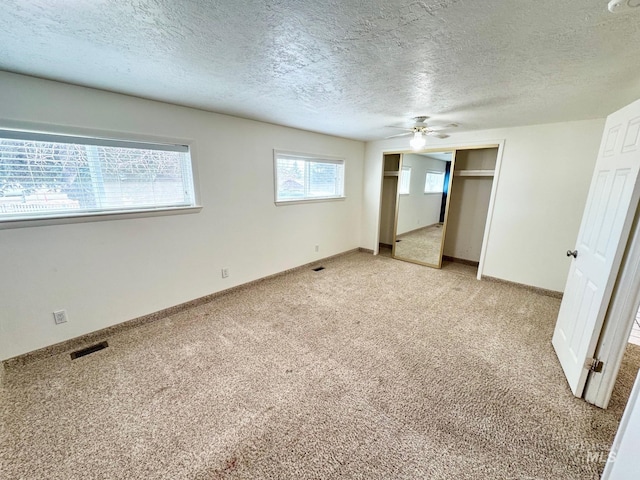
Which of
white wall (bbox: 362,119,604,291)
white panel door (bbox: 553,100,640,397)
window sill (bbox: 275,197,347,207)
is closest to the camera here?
white panel door (bbox: 553,100,640,397)

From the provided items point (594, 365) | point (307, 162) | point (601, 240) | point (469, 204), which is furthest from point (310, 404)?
point (469, 204)

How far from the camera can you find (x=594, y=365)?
5.49 feet

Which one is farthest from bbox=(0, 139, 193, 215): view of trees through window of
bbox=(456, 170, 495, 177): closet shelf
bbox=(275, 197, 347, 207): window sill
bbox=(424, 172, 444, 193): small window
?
bbox=(424, 172, 444, 193): small window

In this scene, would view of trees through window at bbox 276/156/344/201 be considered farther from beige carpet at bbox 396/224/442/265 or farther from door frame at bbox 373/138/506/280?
beige carpet at bbox 396/224/442/265

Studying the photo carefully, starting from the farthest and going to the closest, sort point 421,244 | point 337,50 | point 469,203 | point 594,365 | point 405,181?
point 421,244 → point 405,181 → point 469,203 → point 594,365 → point 337,50

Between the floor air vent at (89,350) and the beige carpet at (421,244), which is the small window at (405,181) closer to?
the beige carpet at (421,244)

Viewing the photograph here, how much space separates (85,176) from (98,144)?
0.98ft

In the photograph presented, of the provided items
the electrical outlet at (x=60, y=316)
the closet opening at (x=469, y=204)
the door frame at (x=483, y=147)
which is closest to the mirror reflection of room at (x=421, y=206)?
A: the closet opening at (x=469, y=204)

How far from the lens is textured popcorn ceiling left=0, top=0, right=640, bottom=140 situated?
1.10 meters

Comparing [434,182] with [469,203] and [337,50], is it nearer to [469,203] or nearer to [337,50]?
[469,203]

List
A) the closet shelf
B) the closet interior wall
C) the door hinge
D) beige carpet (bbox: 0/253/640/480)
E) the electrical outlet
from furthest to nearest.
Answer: the closet interior wall
the closet shelf
the electrical outlet
the door hinge
beige carpet (bbox: 0/253/640/480)

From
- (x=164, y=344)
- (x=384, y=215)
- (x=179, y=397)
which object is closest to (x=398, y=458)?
(x=179, y=397)

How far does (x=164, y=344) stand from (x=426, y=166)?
4.97 metres

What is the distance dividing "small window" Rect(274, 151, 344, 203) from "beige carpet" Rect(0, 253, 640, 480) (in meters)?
1.94
